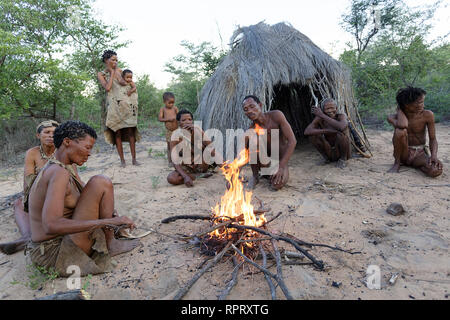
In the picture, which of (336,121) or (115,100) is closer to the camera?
(336,121)

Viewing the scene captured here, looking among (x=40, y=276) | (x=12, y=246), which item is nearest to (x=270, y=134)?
(x=40, y=276)

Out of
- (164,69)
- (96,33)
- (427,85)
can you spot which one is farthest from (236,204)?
(164,69)

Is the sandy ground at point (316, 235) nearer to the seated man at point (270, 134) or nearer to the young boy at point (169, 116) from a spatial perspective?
the seated man at point (270, 134)

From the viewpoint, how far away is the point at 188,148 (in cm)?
427

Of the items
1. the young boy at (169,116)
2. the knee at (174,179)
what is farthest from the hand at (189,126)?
the young boy at (169,116)

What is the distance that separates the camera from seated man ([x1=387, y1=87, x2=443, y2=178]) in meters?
3.48

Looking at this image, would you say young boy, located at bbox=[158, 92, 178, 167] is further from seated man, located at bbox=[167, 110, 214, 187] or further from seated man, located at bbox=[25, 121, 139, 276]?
seated man, located at bbox=[25, 121, 139, 276]

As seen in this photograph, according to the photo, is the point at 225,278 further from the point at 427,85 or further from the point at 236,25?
the point at 427,85

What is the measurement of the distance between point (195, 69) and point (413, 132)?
798 cm

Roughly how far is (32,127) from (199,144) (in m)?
6.84

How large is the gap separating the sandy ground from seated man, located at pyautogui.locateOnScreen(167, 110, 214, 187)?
0.21 m

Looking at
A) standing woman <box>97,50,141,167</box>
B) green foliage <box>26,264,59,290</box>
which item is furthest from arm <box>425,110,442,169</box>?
standing woman <box>97,50,141,167</box>

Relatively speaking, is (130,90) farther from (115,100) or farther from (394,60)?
Answer: (394,60)
